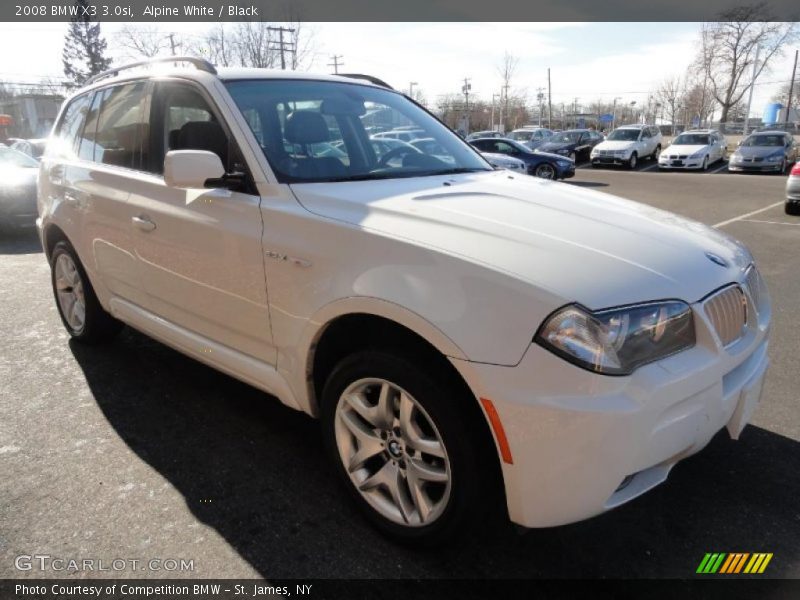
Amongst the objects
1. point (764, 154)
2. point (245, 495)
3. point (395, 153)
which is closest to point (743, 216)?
point (395, 153)

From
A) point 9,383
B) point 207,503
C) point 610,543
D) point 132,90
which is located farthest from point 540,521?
point 9,383

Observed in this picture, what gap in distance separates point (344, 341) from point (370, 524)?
0.76 m

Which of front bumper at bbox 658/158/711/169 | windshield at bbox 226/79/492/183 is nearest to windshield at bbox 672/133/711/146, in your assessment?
front bumper at bbox 658/158/711/169

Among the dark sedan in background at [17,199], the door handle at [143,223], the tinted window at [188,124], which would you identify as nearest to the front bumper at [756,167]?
the dark sedan in background at [17,199]

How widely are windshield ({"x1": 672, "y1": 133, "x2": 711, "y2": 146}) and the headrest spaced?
25308 millimetres

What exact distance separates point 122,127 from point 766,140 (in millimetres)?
24538

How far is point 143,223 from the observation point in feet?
10.5

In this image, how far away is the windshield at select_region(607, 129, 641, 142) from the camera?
26.5 metres

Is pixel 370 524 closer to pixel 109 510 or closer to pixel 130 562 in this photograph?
pixel 130 562

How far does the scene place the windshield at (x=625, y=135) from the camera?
87.1ft

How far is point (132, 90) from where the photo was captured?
3592 millimetres

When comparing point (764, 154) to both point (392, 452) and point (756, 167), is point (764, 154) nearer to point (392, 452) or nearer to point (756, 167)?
point (756, 167)

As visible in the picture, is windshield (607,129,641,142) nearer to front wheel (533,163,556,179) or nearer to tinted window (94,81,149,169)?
front wheel (533,163,556,179)

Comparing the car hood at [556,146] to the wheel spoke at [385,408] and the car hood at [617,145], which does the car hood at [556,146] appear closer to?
the car hood at [617,145]
